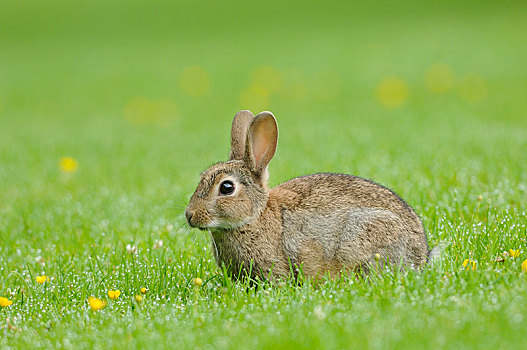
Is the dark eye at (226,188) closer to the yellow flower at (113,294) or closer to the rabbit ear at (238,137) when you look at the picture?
the rabbit ear at (238,137)

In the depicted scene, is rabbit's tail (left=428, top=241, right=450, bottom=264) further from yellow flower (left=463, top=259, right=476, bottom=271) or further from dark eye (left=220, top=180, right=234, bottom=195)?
dark eye (left=220, top=180, right=234, bottom=195)

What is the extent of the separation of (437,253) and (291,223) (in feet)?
3.62

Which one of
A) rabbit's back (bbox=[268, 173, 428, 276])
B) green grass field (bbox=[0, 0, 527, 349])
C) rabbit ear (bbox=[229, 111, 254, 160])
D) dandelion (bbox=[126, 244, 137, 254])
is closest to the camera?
green grass field (bbox=[0, 0, 527, 349])

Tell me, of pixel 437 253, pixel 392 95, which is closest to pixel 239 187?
pixel 437 253

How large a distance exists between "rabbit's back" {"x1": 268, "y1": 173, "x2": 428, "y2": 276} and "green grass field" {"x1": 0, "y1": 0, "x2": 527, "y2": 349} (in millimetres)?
266

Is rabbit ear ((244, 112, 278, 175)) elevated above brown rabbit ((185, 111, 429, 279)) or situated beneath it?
elevated above

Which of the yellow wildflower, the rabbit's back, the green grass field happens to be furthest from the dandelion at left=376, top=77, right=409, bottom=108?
the yellow wildflower

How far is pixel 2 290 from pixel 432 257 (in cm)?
331

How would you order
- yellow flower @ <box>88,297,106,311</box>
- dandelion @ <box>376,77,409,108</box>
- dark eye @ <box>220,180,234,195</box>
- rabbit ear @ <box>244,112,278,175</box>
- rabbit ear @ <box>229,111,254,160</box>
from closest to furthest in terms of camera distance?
yellow flower @ <box>88,297,106,311</box>, dark eye @ <box>220,180,234,195</box>, rabbit ear @ <box>244,112,278,175</box>, rabbit ear @ <box>229,111,254,160</box>, dandelion @ <box>376,77,409,108</box>

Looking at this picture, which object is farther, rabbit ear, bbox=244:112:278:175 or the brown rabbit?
rabbit ear, bbox=244:112:278:175

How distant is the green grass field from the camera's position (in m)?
4.00

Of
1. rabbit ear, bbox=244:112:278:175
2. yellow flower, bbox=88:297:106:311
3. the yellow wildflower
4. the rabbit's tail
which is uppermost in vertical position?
rabbit ear, bbox=244:112:278:175

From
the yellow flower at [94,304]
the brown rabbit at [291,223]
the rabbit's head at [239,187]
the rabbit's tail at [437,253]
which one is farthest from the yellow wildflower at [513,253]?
the yellow flower at [94,304]

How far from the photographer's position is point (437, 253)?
502 cm
